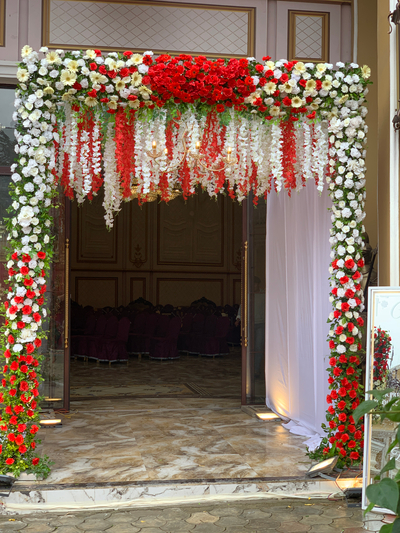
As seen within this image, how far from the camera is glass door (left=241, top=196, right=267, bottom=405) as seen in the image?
252 inches

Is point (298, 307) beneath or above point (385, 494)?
above

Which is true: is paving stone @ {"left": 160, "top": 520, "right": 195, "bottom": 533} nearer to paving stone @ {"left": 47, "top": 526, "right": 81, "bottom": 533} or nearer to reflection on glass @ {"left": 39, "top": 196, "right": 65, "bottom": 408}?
paving stone @ {"left": 47, "top": 526, "right": 81, "bottom": 533}

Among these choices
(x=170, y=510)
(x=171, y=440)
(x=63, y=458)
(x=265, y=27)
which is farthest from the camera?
(x=265, y=27)

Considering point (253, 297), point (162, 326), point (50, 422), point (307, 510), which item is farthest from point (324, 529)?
point (162, 326)

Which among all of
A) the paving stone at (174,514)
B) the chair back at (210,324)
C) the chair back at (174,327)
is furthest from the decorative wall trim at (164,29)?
the chair back at (210,324)

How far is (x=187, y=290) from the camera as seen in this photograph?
523 inches

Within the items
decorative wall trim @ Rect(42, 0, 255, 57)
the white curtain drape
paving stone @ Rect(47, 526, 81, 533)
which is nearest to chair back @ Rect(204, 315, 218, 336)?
the white curtain drape

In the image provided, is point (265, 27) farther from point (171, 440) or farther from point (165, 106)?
point (171, 440)

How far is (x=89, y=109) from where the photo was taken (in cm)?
423

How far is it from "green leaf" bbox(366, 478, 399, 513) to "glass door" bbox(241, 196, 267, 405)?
15.9 ft

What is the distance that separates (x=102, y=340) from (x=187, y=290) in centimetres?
377

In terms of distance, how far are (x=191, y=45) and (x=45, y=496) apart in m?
4.15

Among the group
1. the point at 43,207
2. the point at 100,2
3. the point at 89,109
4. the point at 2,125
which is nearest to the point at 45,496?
the point at 43,207

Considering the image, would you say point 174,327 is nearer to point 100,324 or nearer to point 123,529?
point 100,324
